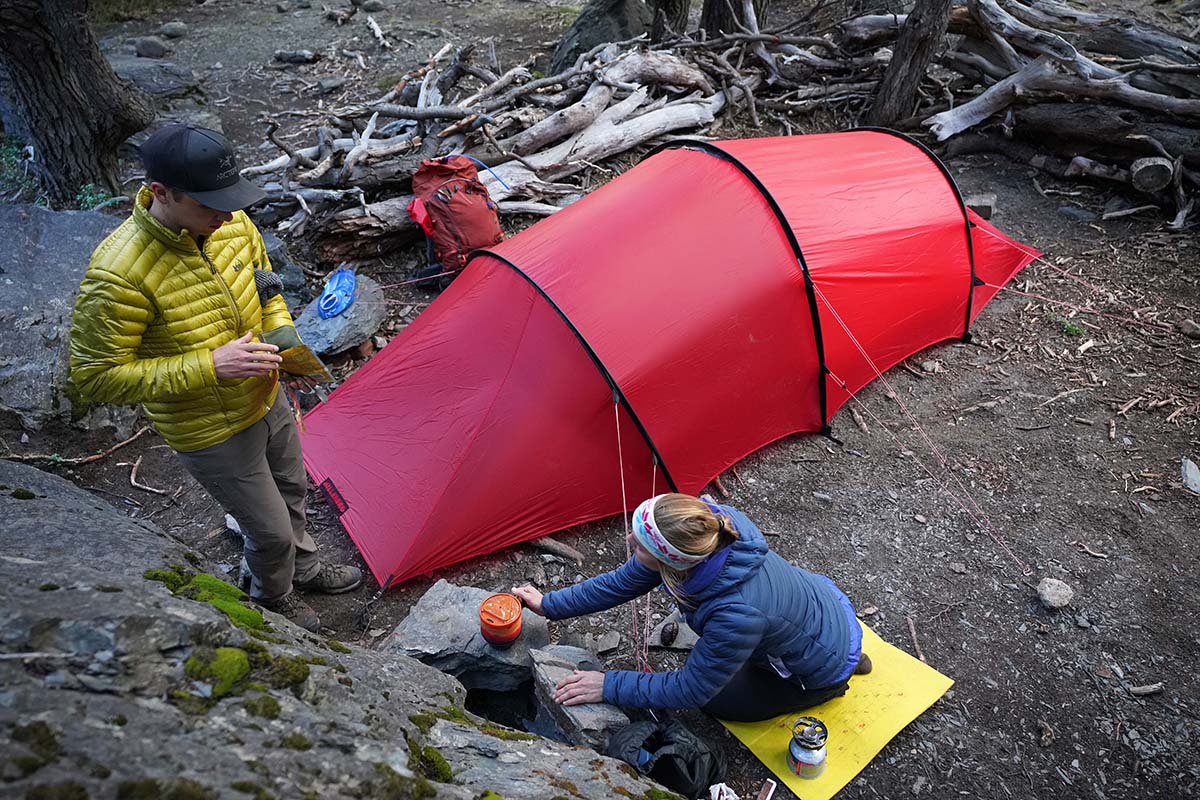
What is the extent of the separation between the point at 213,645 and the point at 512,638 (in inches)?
65.9

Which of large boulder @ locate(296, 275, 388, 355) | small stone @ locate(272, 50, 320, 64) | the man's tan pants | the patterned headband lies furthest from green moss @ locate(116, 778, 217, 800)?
small stone @ locate(272, 50, 320, 64)

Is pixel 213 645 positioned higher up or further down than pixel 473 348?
higher up

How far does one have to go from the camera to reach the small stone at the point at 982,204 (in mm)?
6941

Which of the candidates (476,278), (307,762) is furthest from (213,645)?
(476,278)

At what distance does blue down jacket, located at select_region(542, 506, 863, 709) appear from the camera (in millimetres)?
2814

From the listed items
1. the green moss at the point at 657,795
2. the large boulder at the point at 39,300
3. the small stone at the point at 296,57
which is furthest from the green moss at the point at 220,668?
the small stone at the point at 296,57

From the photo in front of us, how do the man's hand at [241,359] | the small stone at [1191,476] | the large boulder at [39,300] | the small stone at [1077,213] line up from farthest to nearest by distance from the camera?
the small stone at [1077,213]
the large boulder at [39,300]
the small stone at [1191,476]
the man's hand at [241,359]

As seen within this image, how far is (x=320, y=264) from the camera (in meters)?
6.88

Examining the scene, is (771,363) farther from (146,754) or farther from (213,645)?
(146,754)

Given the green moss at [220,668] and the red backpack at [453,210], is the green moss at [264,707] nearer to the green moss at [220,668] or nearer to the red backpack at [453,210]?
the green moss at [220,668]

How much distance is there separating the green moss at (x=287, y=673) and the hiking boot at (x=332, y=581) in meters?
2.23

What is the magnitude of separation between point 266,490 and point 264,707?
1.86m

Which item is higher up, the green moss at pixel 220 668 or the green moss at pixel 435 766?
the green moss at pixel 220 668

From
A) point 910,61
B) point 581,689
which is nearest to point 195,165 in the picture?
point 581,689
